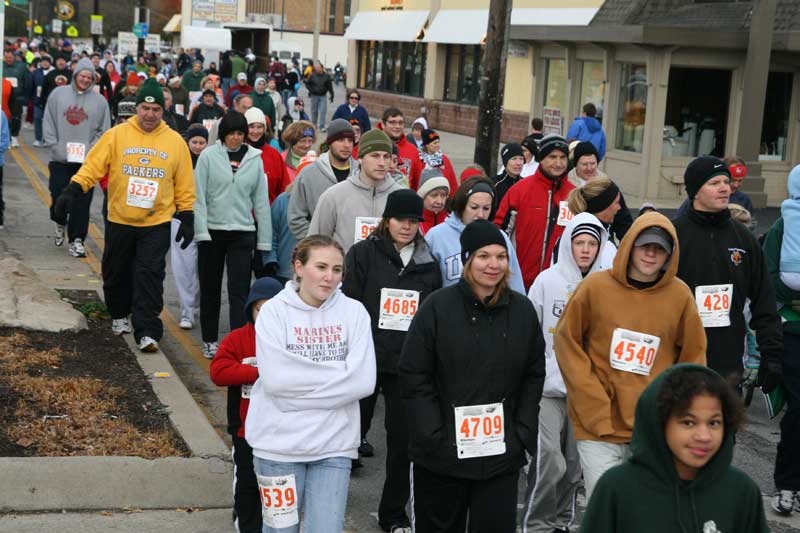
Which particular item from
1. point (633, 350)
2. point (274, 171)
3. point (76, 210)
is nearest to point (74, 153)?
point (76, 210)

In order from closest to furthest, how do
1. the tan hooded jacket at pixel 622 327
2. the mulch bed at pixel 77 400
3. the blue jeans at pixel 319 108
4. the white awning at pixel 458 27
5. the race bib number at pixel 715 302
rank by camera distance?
1. the tan hooded jacket at pixel 622 327
2. the race bib number at pixel 715 302
3. the mulch bed at pixel 77 400
4. the blue jeans at pixel 319 108
5. the white awning at pixel 458 27

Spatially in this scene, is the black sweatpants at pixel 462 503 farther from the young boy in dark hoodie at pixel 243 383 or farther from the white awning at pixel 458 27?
the white awning at pixel 458 27

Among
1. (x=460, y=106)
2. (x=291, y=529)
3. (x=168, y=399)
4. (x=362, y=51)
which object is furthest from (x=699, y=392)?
(x=362, y=51)

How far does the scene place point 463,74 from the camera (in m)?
39.7

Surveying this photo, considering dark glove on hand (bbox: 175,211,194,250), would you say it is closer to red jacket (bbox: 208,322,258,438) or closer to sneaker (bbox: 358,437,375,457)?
sneaker (bbox: 358,437,375,457)

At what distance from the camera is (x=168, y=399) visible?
835cm

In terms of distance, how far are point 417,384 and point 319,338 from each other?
1.51ft

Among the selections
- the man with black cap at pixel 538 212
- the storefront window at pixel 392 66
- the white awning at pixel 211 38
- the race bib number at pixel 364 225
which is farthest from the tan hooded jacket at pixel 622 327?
the white awning at pixel 211 38

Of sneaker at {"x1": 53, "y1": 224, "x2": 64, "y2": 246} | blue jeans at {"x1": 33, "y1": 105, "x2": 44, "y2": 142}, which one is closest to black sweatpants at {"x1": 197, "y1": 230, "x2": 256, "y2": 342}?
sneaker at {"x1": 53, "y1": 224, "x2": 64, "y2": 246}

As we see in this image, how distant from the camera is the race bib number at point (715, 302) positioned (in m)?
6.59

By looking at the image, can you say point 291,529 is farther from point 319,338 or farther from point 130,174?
point 130,174

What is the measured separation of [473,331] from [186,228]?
4.72 m

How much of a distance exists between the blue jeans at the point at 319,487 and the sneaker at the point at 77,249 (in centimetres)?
928

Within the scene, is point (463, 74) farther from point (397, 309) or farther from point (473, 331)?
point (473, 331)
